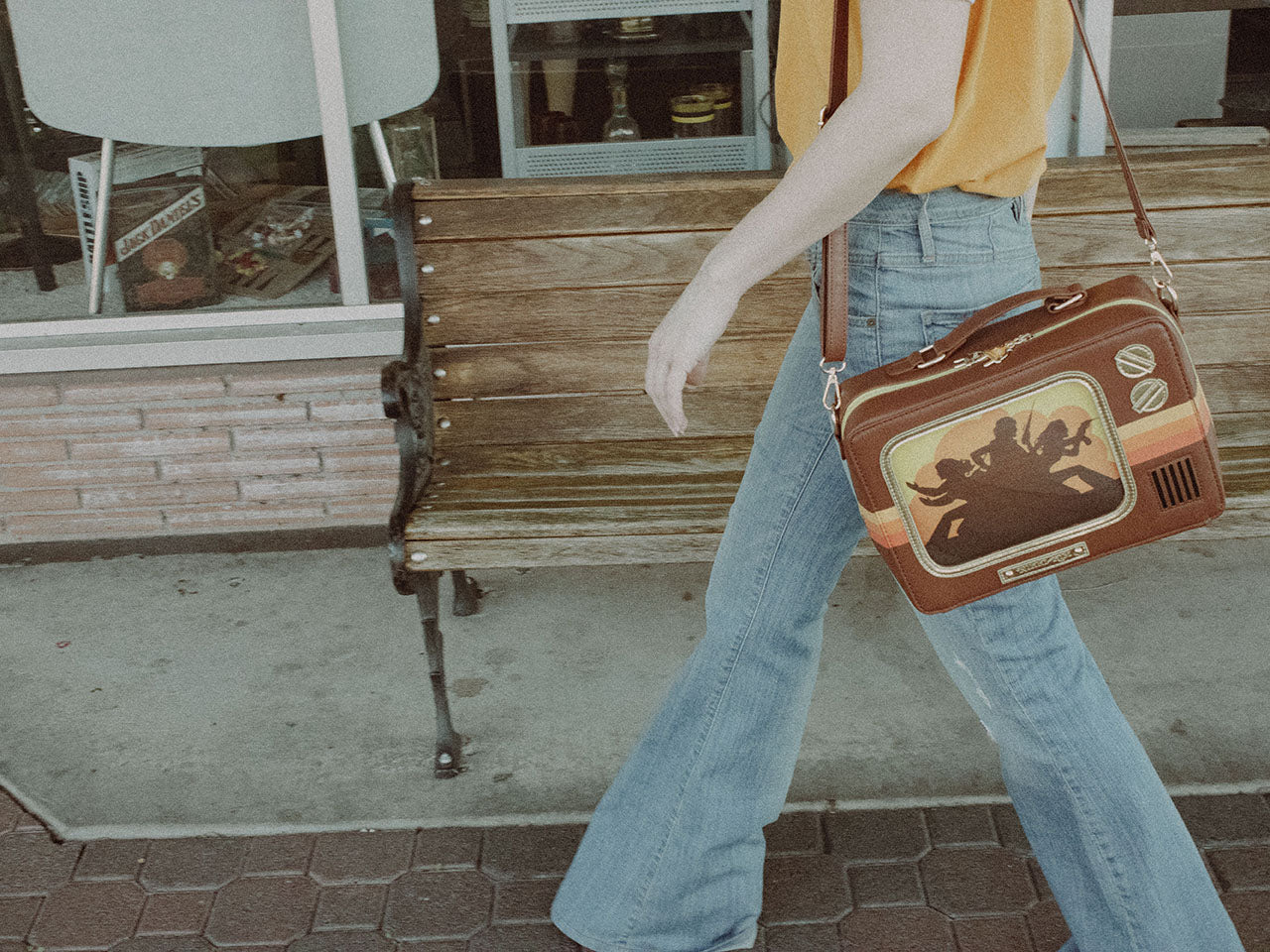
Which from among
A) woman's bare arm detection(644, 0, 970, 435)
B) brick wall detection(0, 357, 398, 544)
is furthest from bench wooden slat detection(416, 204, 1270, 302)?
woman's bare arm detection(644, 0, 970, 435)

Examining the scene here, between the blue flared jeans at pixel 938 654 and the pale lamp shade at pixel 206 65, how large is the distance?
6.66 ft

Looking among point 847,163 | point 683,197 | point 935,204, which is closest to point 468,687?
point 683,197

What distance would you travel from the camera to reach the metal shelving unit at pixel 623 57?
3.51 m

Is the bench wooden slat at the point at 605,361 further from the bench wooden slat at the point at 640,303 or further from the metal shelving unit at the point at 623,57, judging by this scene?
the metal shelving unit at the point at 623,57

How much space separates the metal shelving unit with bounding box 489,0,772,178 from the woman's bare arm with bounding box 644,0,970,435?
7.09 feet

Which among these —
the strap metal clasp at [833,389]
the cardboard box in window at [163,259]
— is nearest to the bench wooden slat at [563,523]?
the strap metal clasp at [833,389]

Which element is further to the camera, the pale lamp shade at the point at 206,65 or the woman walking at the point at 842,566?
the pale lamp shade at the point at 206,65

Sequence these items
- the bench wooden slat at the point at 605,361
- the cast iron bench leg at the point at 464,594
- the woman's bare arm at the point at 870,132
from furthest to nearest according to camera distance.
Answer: the cast iron bench leg at the point at 464,594, the bench wooden slat at the point at 605,361, the woman's bare arm at the point at 870,132

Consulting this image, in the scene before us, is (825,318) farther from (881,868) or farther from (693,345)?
(881,868)

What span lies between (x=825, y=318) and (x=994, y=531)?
12.9 inches

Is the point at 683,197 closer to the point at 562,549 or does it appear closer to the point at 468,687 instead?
the point at 562,549

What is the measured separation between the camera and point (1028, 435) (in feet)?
5.00

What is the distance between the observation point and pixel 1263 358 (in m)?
2.92

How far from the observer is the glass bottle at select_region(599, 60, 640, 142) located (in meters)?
3.61
